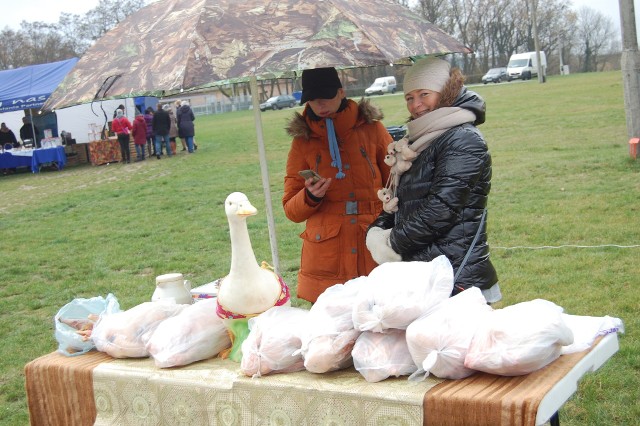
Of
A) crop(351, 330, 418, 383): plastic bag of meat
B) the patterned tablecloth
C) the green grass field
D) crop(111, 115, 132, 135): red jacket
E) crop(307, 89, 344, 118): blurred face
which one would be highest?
crop(111, 115, 132, 135): red jacket

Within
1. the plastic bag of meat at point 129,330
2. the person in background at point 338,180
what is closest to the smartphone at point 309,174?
the person in background at point 338,180

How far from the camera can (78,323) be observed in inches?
134

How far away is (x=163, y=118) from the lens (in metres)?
21.7

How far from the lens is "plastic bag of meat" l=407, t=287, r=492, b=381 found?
234cm

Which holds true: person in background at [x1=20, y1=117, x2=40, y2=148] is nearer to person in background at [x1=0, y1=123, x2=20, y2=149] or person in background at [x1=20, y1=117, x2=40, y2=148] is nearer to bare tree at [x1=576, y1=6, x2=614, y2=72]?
person in background at [x1=0, y1=123, x2=20, y2=149]

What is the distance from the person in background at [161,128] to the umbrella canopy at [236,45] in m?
18.9

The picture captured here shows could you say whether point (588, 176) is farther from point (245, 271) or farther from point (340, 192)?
point (245, 271)

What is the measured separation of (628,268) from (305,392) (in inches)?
177

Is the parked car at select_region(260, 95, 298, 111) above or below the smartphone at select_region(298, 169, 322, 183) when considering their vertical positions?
above

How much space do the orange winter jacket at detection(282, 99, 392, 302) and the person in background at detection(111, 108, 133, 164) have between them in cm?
1860

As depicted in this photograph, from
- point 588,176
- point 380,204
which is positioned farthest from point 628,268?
point 588,176

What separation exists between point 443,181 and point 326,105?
0.88 meters

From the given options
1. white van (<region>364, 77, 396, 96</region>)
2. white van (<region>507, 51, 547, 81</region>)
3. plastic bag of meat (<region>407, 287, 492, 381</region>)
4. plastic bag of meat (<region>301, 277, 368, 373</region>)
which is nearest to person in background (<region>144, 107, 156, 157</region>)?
plastic bag of meat (<region>301, 277, 368, 373</region>)

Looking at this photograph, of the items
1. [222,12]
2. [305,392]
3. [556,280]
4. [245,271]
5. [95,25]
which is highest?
[95,25]
